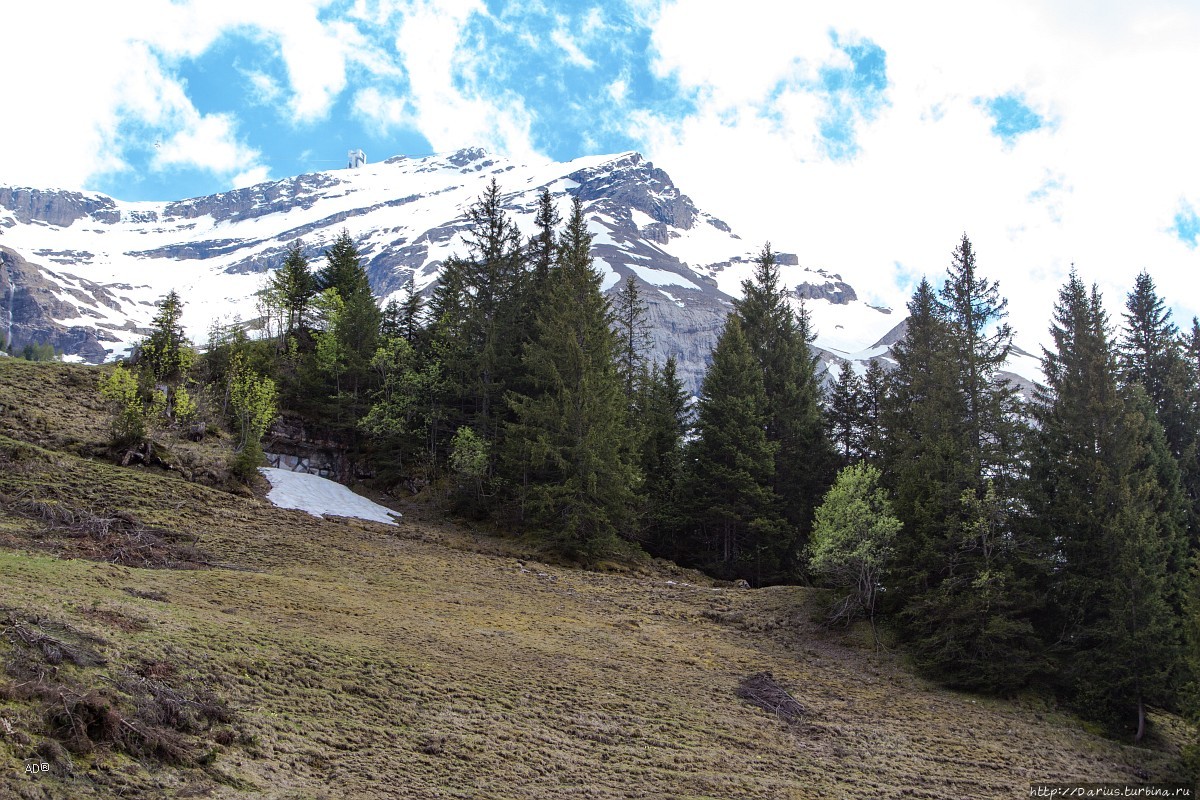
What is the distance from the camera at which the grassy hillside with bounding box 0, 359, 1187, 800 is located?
355 inches

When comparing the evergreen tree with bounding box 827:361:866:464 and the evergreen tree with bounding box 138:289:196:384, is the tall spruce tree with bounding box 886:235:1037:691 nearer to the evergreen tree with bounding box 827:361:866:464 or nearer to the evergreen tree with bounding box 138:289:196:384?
the evergreen tree with bounding box 827:361:866:464

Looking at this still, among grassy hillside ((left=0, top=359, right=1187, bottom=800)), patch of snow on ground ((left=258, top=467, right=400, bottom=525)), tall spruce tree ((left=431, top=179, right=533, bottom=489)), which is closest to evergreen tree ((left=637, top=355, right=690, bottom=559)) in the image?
tall spruce tree ((left=431, top=179, right=533, bottom=489))

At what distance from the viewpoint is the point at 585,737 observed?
40.7 feet

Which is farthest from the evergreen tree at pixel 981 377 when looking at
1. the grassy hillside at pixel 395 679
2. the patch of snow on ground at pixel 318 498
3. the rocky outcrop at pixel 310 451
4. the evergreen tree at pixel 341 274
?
the evergreen tree at pixel 341 274

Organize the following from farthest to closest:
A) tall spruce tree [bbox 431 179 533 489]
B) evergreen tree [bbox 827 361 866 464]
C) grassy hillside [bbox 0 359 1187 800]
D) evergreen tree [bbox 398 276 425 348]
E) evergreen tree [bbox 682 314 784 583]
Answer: evergreen tree [bbox 398 276 425 348], evergreen tree [bbox 827 361 866 464], tall spruce tree [bbox 431 179 533 489], evergreen tree [bbox 682 314 784 583], grassy hillside [bbox 0 359 1187 800]

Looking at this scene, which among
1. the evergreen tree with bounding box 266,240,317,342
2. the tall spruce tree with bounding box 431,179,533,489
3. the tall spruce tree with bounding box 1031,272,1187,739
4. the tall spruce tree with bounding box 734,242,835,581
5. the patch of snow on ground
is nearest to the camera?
the tall spruce tree with bounding box 1031,272,1187,739

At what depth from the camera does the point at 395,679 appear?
505 inches

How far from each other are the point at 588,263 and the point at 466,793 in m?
28.5

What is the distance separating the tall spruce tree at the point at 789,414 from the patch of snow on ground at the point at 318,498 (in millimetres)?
17069

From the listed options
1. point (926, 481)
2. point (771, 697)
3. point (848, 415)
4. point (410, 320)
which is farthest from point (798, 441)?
point (410, 320)

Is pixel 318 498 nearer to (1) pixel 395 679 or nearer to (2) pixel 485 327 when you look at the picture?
(2) pixel 485 327

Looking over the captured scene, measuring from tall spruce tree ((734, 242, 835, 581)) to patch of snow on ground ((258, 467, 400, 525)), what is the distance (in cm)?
1707

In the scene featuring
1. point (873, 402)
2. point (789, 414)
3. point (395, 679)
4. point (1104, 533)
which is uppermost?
point (873, 402)

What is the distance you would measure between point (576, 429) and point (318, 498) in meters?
10.5
